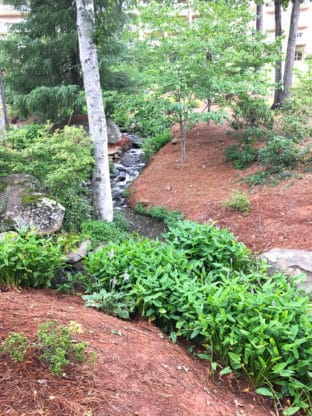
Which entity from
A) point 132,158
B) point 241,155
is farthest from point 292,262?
point 132,158

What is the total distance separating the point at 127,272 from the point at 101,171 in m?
3.40

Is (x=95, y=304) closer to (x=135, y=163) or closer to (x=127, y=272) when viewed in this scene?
(x=127, y=272)

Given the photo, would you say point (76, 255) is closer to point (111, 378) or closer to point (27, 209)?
point (27, 209)

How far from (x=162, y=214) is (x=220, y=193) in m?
1.43

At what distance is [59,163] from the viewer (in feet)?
19.5

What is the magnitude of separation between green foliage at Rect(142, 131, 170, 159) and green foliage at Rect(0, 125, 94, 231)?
16.8 ft

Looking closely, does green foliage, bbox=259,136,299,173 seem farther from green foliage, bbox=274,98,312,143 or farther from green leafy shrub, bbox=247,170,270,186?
green foliage, bbox=274,98,312,143

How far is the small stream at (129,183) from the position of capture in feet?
23.7

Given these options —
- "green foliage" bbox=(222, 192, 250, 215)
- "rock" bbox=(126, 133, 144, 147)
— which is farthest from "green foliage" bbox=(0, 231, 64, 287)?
"rock" bbox=(126, 133, 144, 147)

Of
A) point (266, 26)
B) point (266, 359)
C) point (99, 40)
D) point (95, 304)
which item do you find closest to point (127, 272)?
point (95, 304)

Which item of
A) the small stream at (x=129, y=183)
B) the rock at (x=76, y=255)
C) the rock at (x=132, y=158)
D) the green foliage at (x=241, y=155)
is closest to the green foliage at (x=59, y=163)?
the rock at (x=76, y=255)

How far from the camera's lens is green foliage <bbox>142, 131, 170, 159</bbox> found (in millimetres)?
11234

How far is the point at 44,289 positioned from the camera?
3.72 metres

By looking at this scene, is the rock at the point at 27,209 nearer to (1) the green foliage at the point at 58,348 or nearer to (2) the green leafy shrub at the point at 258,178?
(1) the green foliage at the point at 58,348
